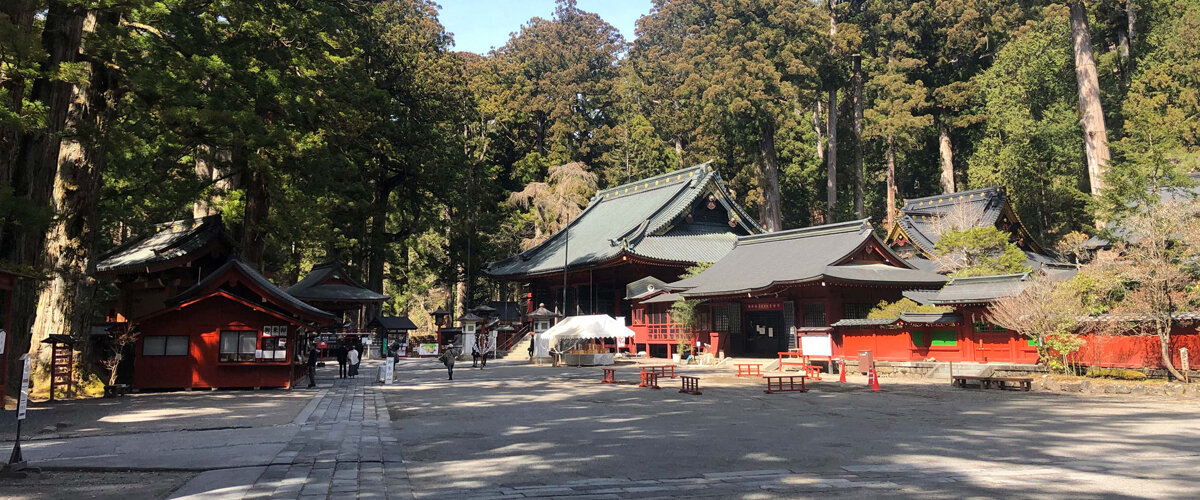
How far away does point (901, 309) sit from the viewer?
28047 mm

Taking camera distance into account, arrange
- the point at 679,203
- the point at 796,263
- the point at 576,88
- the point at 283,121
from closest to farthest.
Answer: the point at 283,121 < the point at 796,263 < the point at 679,203 < the point at 576,88

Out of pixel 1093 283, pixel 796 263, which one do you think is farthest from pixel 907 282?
pixel 1093 283

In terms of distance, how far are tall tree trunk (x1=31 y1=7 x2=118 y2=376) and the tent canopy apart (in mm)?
17087

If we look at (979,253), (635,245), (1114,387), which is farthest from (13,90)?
(979,253)

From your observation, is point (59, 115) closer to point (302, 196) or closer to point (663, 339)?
point (302, 196)

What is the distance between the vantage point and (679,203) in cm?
4572

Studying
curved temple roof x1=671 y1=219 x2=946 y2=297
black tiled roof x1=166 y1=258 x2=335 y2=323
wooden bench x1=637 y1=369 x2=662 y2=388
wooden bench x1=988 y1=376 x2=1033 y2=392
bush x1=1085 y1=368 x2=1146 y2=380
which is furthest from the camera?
curved temple roof x1=671 y1=219 x2=946 y2=297

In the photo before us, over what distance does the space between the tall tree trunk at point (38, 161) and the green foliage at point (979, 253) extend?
29193mm

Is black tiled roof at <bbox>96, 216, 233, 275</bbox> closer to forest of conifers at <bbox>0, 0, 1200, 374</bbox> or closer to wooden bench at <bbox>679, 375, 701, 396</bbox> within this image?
forest of conifers at <bbox>0, 0, 1200, 374</bbox>

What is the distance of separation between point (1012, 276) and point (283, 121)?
2491cm

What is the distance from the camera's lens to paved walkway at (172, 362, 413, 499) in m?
7.52

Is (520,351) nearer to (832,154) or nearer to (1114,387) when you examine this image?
(832,154)

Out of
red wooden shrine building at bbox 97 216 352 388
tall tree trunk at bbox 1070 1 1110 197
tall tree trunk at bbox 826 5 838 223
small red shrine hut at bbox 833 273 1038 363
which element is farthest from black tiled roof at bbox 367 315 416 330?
tall tree trunk at bbox 1070 1 1110 197

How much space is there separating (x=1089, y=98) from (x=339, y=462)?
1846 inches
